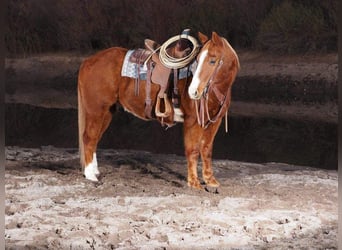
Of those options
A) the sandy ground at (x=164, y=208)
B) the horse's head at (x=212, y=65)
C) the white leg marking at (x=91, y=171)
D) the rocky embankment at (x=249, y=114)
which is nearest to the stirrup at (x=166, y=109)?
the horse's head at (x=212, y=65)

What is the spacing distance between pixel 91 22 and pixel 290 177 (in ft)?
42.2

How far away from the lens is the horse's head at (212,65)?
3.21 metres

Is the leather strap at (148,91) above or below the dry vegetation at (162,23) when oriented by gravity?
above

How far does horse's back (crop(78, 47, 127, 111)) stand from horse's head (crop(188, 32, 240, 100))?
2.46ft

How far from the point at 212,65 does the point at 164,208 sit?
0.86 m

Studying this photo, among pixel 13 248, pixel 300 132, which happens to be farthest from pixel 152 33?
pixel 13 248

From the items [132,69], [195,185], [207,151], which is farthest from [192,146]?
[132,69]

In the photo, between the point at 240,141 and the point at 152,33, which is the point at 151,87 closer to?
the point at 240,141

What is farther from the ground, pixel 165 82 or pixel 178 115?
pixel 165 82

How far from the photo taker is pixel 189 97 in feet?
11.5

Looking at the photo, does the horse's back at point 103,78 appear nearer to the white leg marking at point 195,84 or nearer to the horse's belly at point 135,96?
the horse's belly at point 135,96

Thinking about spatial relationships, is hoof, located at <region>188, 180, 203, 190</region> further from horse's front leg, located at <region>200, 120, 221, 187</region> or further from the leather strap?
the leather strap

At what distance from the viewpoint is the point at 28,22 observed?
17.4 m

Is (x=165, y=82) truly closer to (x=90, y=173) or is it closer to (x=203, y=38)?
(x=203, y=38)
